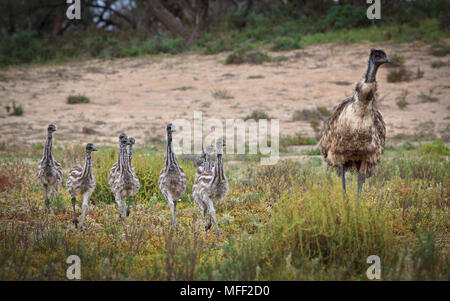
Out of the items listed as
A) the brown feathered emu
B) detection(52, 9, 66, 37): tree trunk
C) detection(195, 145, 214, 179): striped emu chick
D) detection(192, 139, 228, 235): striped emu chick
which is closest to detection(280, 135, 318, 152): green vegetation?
detection(195, 145, 214, 179): striped emu chick

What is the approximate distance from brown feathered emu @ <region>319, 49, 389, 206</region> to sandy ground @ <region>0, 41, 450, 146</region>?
28.1 ft

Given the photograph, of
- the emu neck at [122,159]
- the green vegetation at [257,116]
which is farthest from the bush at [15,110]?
the emu neck at [122,159]

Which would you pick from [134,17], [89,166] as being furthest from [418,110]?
[134,17]

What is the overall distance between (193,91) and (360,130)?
13.4 metres

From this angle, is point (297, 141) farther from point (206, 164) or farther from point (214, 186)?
point (214, 186)

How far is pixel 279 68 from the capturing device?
68.4ft

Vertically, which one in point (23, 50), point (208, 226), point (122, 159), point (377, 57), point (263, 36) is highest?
point (263, 36)

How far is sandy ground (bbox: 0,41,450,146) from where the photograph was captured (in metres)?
15.7

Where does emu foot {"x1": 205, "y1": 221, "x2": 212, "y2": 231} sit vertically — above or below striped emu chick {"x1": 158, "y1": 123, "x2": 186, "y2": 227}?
below

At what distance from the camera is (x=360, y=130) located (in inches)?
244

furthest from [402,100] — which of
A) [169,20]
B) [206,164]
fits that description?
[169,20]

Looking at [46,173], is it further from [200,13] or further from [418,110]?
[200,13]

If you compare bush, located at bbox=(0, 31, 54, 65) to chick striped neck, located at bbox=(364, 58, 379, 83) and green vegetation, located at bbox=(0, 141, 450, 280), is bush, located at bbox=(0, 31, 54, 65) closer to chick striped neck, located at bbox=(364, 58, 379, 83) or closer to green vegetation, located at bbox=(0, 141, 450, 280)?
green vegetation, located at bbox=(0, 141, 450, 280)

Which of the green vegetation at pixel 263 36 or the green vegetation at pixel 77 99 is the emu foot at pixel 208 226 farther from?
the green vegetation at pixel 263 36
